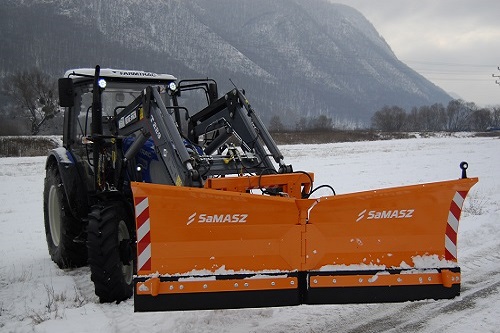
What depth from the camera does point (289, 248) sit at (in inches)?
142

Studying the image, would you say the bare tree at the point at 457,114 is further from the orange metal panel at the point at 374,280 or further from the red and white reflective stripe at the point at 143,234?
the red and white reflective stripe at the point at 143,234

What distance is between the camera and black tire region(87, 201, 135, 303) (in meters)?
4.45

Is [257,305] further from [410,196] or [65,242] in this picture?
[65,242]

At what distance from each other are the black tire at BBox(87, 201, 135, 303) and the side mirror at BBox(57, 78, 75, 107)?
1363 millimetres

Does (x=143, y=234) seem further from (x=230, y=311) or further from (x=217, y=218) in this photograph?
(x=230, y=311)

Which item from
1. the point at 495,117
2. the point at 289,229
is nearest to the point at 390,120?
the point at 495,117

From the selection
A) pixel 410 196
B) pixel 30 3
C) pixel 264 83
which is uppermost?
pixel 30 3

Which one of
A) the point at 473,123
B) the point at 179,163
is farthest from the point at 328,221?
the point at 473,123

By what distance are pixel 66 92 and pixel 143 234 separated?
8.60 feet

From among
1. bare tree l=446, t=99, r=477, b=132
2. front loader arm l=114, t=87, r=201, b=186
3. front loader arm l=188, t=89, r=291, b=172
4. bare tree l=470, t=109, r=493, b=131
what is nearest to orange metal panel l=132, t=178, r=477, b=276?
front loader arm l=114, t=87, r=201, b=186

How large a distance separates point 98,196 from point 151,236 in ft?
6.41

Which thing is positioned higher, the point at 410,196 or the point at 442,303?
the point at 410,196

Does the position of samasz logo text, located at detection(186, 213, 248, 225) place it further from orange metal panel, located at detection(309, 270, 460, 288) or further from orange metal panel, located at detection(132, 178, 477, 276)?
orange metal panel, located at detection(309, 270, 460, 288)

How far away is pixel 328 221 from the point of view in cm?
364
